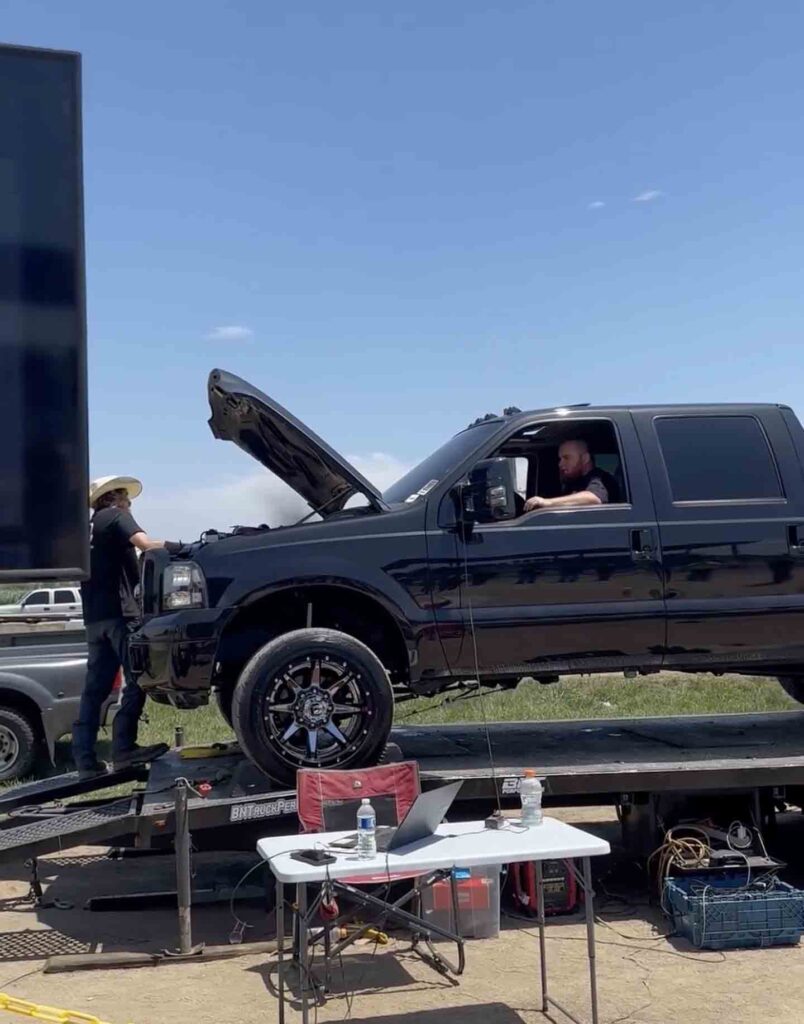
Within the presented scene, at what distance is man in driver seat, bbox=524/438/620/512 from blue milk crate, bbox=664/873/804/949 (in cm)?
203

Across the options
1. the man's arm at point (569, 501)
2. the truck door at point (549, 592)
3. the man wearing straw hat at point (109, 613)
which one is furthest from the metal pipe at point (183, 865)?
the man's arm at point (569, 501)

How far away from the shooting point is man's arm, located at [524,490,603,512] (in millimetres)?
6363

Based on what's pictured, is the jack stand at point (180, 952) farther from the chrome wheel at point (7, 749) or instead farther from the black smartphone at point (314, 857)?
the chrome wheel at point (7, 749)

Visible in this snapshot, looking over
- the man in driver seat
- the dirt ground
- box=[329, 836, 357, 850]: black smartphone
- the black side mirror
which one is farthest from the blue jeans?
box=[329, 836, 357, 850]: black smartphone

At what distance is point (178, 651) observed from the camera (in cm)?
595

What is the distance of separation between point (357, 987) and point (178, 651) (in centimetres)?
180

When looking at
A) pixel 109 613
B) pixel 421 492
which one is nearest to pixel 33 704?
pixel 109 613

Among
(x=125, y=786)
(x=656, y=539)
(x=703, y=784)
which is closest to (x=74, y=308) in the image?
(x=656, y=539)

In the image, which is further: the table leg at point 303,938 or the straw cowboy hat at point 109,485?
the straw cowboy hat at point 109,485

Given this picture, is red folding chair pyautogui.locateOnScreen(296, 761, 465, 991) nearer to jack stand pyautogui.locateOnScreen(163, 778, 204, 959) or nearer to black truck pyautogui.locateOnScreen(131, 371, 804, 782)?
black truck pyautogui.locateOnScreen(131, 371, 804, 782)

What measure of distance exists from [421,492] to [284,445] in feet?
2.54

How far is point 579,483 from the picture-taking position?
21.8 ft

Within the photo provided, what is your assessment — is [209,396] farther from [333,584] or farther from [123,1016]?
[123,1016]

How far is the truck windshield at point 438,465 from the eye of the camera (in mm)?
6504
